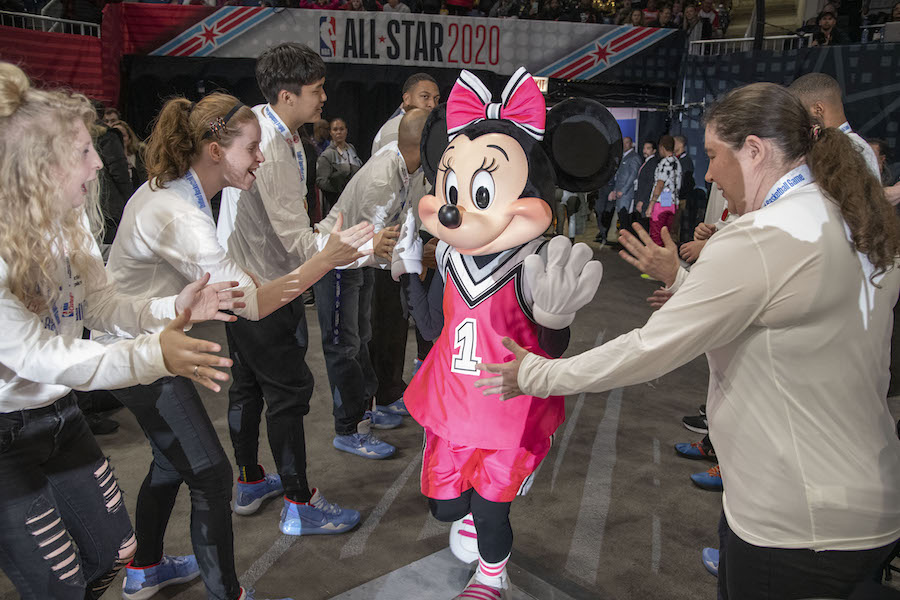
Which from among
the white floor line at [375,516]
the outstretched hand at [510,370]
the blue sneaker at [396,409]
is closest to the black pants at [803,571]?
the outstretched hand at [510,370]

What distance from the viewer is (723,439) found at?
60.6 inches

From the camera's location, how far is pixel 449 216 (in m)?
2.04

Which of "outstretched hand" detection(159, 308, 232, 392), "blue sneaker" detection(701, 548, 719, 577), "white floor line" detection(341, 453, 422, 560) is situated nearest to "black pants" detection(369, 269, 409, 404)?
"white floor line" detection(341, 453, 422, 560)

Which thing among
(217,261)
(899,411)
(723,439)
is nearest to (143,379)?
(217,261)

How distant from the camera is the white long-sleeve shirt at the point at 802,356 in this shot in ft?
4.49

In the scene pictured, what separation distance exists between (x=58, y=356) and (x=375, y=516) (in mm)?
1814

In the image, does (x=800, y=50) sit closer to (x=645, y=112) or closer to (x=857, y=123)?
(x=857, y=123)

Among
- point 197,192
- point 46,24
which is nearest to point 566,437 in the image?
point 197,192

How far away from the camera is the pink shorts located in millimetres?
2160

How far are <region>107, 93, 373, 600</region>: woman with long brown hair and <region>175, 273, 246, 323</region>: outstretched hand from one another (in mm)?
231

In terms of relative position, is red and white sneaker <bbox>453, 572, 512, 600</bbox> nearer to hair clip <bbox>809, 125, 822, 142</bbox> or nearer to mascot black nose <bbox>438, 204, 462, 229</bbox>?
mascot black nose <bbox>438, 204, 462, 229</bbox>

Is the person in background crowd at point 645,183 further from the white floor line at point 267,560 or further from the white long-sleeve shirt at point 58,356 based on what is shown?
the white long-sleeve shirt at point 58,356

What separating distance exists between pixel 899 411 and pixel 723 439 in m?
3.65

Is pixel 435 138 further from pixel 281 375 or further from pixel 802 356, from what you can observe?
pixel 802 356
